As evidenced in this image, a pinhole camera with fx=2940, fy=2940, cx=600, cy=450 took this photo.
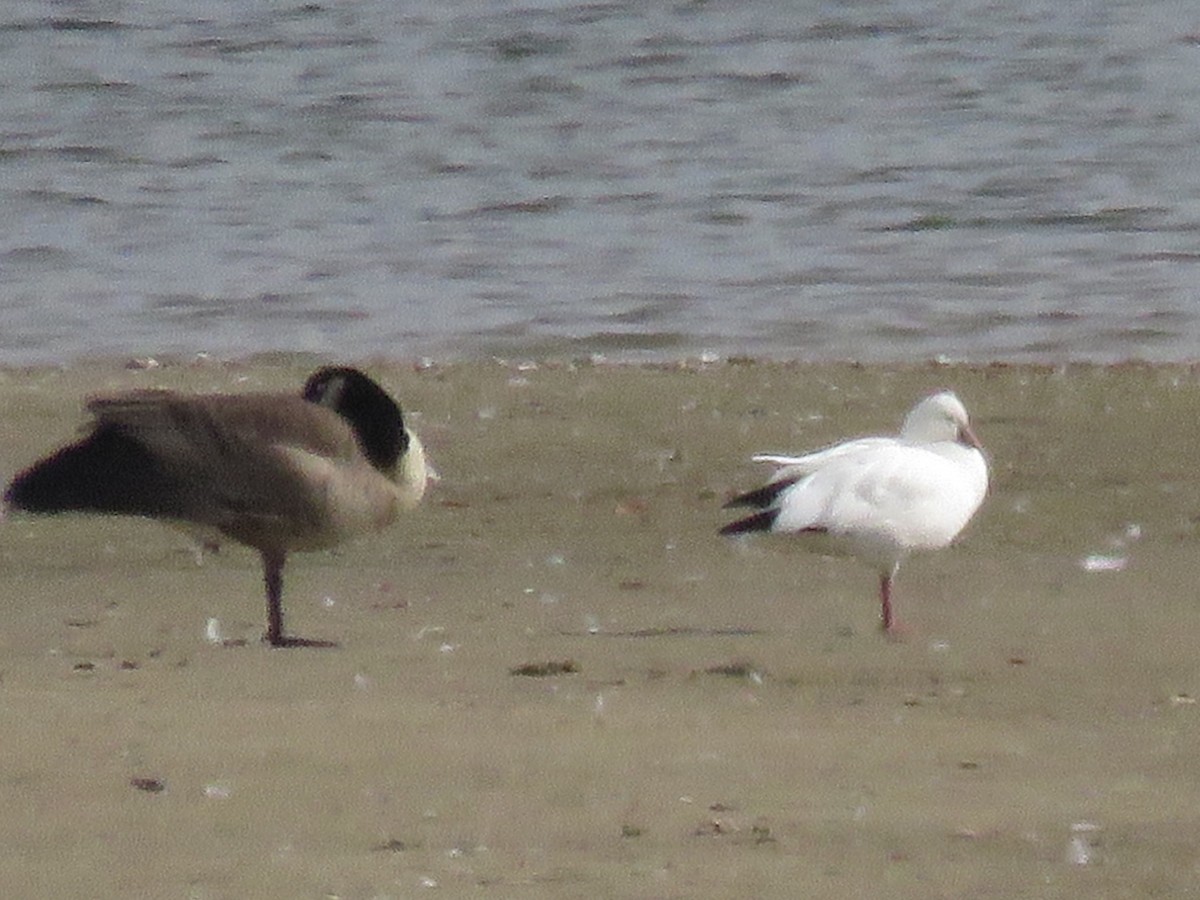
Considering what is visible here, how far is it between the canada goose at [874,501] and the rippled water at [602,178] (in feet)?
19.1

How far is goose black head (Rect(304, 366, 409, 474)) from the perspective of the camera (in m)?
8.25

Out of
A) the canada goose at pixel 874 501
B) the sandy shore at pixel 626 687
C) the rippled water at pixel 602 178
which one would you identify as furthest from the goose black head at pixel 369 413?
the rippled water at pixel 602 178

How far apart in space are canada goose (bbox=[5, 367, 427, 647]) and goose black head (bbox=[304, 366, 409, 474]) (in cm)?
Answer: 10

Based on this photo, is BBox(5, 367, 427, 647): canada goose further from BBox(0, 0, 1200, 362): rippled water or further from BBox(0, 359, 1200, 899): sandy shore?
BBox(0, 0, 1200, 362): rippled water

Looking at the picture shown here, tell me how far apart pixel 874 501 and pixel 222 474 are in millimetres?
1782

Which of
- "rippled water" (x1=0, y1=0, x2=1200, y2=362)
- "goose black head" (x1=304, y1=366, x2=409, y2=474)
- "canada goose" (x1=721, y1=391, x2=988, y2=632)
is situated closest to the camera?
"canada goose" (x1=721, y1=391, x2=988, y2=632)

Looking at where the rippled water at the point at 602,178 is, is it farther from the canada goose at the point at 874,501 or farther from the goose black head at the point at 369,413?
the goose black head at the point at 369,413

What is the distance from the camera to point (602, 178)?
65.3ft

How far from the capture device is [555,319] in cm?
1541

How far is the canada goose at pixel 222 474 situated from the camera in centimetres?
802

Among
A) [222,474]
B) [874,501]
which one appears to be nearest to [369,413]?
[222,474]

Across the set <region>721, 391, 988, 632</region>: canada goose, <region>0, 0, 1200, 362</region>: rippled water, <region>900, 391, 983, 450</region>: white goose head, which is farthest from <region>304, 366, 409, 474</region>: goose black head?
<region>0, 0, 1200, 362</region>: rippled water

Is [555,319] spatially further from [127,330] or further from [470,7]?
[470,7]

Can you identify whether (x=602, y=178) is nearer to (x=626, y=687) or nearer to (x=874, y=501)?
(x=874, y=501)
